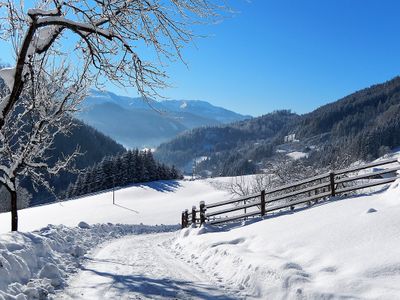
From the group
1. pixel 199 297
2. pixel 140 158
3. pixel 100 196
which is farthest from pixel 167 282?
pixel 140 158

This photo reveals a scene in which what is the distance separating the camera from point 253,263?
9.06 m

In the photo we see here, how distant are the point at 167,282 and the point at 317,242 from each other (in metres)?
3.68

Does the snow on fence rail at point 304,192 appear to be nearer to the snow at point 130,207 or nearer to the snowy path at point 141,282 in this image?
the snowy path at point 141,282

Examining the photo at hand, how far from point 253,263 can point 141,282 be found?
2532mm

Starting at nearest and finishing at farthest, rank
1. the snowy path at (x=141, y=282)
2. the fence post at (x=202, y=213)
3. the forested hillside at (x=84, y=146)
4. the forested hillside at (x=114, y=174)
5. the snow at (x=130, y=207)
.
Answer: the snowy path at (x=141, y=282) < the fence post at (x=202, y=213) < the snow at (x=130, y=207) < the forested hillside at (x=114, y=174) < the forested hillside at (x=84, y=146)

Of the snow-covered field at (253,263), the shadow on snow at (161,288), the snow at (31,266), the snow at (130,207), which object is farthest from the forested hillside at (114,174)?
the shadow on snow at (161,288)

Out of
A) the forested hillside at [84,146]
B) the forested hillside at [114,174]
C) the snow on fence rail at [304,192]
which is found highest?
the forested hillside at [84,146]

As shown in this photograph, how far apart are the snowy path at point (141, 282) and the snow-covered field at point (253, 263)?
0.8 inches

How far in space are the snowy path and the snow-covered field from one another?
20 millimetres

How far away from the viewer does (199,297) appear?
7754 mm

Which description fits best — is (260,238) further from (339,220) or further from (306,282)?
(306,282)

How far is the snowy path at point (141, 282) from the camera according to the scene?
7.82 metres

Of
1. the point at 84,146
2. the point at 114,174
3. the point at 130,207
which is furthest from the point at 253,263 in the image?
the point at 84,146

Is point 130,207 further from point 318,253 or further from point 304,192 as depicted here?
point 318,253
